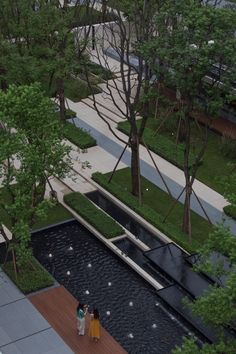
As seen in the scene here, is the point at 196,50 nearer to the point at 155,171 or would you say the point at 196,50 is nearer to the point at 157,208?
the point at 157,208

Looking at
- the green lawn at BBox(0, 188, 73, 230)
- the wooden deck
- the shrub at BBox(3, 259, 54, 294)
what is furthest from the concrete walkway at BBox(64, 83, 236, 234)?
the shrub at BBox(3, 259, 54, 294)

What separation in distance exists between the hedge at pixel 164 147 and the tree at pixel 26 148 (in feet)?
37.7

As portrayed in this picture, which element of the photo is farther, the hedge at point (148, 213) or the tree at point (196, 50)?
the hedge at point (148, 213)

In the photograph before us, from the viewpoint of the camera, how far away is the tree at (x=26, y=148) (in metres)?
22.8

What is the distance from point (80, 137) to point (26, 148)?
14148 mm

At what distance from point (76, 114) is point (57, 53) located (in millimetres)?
6679

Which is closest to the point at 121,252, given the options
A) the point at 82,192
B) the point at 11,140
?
the point at 82,192

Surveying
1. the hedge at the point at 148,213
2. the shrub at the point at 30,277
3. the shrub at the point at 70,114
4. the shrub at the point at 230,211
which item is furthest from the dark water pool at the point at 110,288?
the shrub at the point at 70,114

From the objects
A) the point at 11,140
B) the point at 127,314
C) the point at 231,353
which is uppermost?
the point at 11,140

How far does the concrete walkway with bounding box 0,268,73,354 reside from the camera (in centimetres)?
2302

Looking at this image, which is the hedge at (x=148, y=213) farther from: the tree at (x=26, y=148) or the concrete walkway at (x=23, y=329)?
the concrete walkway at (x=23, y=329)

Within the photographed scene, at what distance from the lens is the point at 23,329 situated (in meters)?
23.8

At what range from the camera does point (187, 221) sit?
28594 millimetres

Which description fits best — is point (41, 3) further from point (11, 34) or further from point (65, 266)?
point (65, 266)
